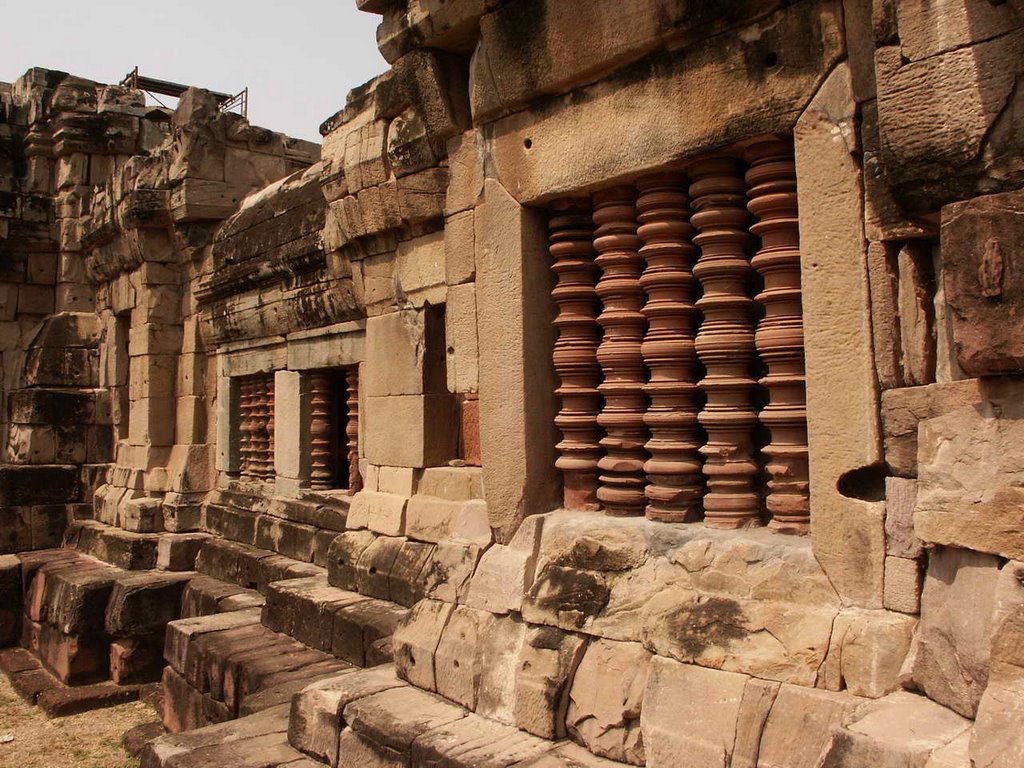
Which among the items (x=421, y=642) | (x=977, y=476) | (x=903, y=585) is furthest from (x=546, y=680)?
(x=977, y=476)

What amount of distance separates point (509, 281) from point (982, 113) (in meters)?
2.09

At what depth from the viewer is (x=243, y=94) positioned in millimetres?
15414

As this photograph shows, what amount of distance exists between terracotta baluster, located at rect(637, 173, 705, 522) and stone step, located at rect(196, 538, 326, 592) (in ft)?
12.7

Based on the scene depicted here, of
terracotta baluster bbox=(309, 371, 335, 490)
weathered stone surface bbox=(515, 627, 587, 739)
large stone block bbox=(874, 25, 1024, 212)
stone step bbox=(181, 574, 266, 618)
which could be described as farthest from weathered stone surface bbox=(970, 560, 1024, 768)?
terracotta baluster bbox=(309, 371, 335, 490)

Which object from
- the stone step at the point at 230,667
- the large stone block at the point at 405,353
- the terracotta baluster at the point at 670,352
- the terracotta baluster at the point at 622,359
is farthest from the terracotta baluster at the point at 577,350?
the stone step at the point at 230,667

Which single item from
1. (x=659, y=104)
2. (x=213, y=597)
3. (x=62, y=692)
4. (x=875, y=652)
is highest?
(x=659, y=104)

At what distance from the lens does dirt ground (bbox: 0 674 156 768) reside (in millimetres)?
6672

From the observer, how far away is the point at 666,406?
3.49m

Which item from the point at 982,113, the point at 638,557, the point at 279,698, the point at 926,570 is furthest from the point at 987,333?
the point at 279,698

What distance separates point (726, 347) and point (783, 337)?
0.24 meters

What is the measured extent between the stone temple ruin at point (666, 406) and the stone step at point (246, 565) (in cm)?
16

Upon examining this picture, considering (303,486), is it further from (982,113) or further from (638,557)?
(982,113)

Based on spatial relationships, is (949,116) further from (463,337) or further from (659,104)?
(463,337)

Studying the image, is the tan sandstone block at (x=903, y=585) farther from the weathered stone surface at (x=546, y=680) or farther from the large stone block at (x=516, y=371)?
the large stone block at (x=516, y=371)
